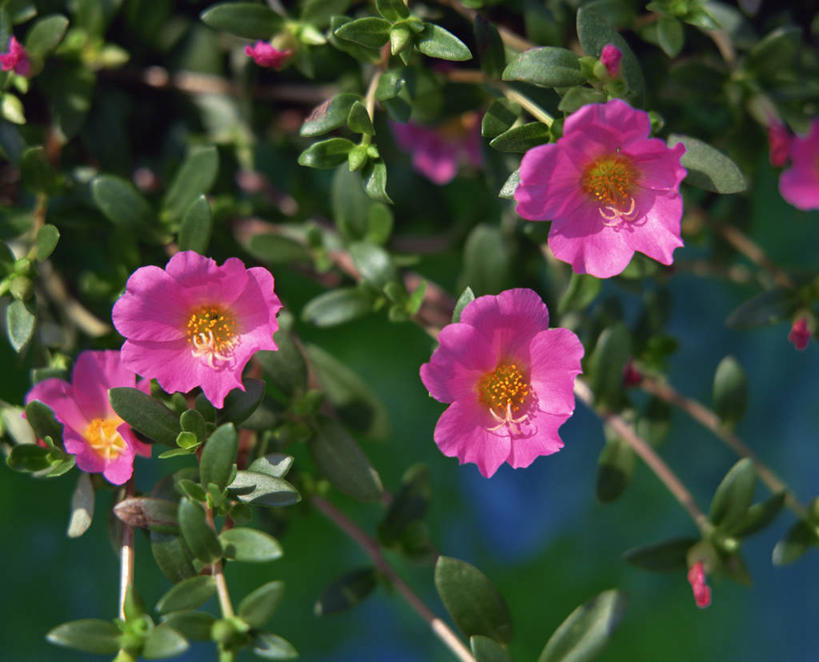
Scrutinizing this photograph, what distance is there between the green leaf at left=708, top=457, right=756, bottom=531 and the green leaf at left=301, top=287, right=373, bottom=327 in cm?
48

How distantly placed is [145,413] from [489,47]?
54 cm

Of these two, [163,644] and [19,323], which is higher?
[19,323]

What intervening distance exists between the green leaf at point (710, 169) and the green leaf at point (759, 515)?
0.37 meters

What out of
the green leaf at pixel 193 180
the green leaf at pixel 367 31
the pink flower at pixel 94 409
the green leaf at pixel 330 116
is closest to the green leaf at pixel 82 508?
the pink flower at pixel 94 409

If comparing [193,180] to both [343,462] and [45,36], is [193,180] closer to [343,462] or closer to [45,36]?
[45,36]

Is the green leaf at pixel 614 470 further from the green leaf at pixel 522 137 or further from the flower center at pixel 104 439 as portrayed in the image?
the flower center at pixel 104 439

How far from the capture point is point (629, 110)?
82cm

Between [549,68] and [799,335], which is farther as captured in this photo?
[799,335]

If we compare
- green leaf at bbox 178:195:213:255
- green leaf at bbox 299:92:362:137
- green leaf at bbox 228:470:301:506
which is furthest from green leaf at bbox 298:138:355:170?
green leaf at bbox 228:470:301:506

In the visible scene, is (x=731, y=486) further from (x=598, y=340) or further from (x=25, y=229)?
(x=25, y=229)

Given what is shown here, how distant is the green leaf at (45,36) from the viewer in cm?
→ 103

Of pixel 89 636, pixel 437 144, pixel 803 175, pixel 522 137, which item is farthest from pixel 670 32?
pixel 89 636

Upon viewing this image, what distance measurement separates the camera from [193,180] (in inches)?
42.9

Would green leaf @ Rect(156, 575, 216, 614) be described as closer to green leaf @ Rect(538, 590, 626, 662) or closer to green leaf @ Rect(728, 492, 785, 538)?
green leaf @ Rect(538, 590, 626, 662)
